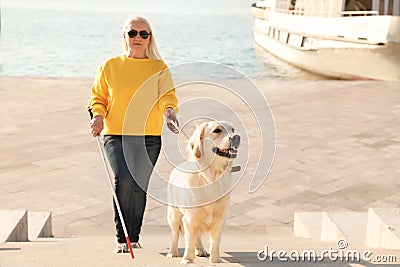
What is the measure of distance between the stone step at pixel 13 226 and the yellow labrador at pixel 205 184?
56.9 inches

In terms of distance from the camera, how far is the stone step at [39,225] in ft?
16.4

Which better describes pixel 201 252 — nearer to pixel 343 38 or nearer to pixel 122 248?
pixel 122 248

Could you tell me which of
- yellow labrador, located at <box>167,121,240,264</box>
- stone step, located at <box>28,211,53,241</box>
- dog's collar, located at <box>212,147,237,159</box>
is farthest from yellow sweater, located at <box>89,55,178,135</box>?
stone step, located at <box>28,211,53,241</box>

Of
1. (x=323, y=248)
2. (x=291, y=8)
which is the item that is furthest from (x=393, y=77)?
(x=323, y=248)

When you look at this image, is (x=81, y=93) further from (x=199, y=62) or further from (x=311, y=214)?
(x=199, y=62)

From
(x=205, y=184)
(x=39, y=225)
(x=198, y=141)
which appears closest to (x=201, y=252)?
(x=205, y=184)

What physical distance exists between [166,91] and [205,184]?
2.70ft

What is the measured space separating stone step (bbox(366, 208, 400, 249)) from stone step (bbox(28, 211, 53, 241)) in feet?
9.12

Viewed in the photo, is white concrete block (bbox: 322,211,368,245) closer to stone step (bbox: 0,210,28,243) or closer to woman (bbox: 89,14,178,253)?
woman (bbox: 89,14,178,253)

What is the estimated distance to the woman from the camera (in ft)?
12.9

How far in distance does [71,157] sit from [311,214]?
3948 mm

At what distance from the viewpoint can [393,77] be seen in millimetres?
A: 21234

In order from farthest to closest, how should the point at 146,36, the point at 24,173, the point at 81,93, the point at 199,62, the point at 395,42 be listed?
the point at 395,42 < the point at 81,93 < the point at 24,173 < the point at 146,36 < the point at 199,62

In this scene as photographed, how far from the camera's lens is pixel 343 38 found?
77.2 ft
